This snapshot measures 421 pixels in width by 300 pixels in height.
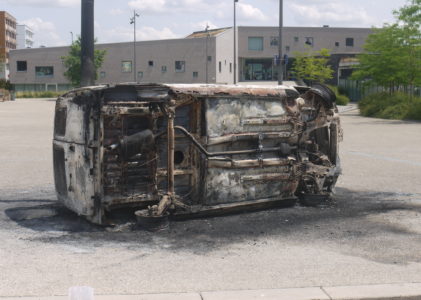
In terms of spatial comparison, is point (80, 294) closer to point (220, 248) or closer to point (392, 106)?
point (220, 248)

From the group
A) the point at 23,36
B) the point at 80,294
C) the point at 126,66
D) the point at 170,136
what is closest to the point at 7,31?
the point at 23,36

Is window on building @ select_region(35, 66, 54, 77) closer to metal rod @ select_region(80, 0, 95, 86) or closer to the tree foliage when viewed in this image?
the tree foliage

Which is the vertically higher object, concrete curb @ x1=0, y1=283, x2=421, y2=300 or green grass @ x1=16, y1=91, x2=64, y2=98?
green grass @ x1=16, y1=91, x2=64, y2=98

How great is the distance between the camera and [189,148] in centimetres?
681

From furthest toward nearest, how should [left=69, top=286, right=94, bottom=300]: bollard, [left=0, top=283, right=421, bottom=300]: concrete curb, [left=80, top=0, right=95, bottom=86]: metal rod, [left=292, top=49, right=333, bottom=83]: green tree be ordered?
[left=292, top=49, right=333, bottom=83]: green tree, [left=80, top=0, right=95, bottom=86]: metal rod, [left=0, top=283, right=421, bottom=300]: concrete curb, [left=69, top=286, right=94, bottom=300]: bollard

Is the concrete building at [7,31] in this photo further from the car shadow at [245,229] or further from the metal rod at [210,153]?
the metal rod at [210,153]

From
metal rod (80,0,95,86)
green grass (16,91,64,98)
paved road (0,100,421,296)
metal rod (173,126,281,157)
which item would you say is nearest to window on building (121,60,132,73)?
green grass (16,91,64,98)

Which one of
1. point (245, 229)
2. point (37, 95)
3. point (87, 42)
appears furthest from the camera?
point (37, 95)

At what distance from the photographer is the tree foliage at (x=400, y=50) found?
3039 centimetres

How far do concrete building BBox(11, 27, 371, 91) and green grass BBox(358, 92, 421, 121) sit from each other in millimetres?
34214

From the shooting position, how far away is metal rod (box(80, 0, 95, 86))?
759 cm

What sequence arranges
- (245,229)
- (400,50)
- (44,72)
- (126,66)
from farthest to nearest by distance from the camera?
1. (44,72)
2. (126,66)
3. (400,50)
4. (245,229)

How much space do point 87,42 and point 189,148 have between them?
2.18m

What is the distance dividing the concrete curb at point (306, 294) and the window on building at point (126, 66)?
71388 mm
